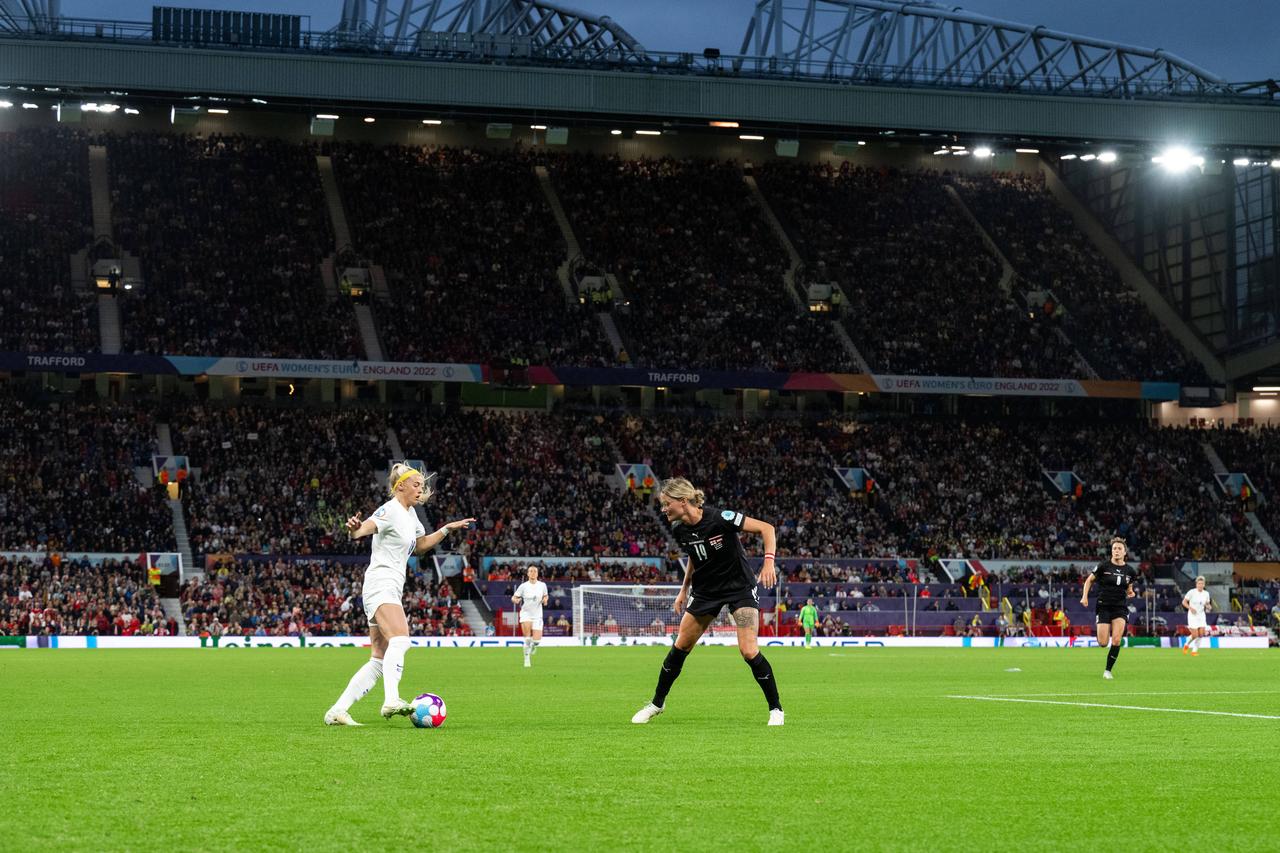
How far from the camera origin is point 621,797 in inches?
342

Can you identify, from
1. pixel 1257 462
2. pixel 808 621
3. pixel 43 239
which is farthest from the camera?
pixel 1257 462

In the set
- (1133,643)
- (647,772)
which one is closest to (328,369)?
(1133,643)

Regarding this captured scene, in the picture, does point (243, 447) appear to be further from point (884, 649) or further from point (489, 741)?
point (489, 741)

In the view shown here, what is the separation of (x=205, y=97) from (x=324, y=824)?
54.0 meters

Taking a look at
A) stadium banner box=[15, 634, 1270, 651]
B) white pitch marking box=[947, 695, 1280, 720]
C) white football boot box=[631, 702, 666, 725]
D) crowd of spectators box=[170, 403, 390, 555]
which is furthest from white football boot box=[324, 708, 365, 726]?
crowd of spectators box=[170, 403, 390, 555]

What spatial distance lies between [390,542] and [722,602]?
313cm

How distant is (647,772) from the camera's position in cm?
995

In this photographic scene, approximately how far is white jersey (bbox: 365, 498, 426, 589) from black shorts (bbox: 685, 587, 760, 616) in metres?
2.74

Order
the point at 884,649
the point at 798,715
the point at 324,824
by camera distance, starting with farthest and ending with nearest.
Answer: the point at 884,649 → the point at 798,715 → the point at 324,824

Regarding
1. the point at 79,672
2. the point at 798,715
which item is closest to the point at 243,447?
the point at 79,672

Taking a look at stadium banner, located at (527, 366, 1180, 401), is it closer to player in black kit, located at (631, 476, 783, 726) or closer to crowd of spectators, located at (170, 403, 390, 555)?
crowd of spectators, located at (170, 403, 390, 555)

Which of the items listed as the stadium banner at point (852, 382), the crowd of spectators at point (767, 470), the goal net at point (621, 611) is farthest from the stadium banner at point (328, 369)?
the goal net at point (621, 611)

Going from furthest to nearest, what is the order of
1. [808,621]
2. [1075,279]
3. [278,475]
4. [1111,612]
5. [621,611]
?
[1075,279]
[278,475]
[621,611]
[808,621]
[1111,612]

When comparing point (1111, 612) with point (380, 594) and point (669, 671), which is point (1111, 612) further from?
point (380, 594)
